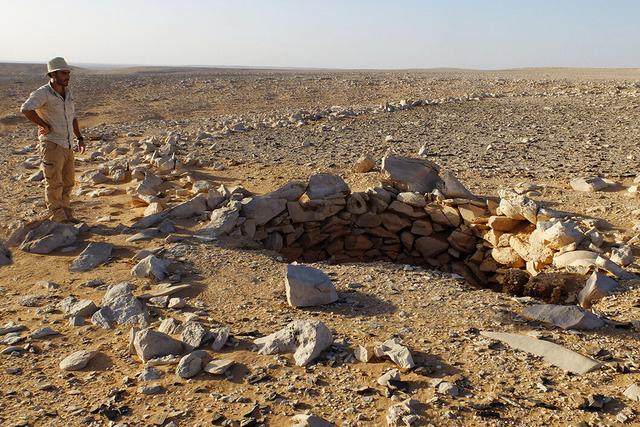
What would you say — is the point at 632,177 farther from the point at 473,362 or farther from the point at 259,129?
the point at 259,129

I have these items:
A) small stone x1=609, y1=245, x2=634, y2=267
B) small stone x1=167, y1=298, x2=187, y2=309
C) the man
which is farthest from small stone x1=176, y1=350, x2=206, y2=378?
small stone x1=609, y1=245, x2=634, y2=267

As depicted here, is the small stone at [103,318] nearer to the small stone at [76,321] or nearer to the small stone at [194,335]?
the small stone at [76,321]

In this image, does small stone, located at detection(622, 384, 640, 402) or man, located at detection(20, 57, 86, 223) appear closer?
small stone, located at detection(622, 384, 640, 402)

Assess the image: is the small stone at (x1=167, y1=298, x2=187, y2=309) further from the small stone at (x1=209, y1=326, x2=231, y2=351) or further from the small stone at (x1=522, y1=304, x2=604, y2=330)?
the small stone at (x1=522, y1=304, x2=604, y2=330)

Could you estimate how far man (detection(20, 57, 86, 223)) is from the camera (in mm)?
5582

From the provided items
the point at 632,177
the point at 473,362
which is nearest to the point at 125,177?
the point at 473,362

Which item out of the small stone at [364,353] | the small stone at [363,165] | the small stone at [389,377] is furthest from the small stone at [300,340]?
the small stone at [363,165]

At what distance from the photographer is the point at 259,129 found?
37.3ft

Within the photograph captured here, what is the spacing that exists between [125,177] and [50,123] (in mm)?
2288

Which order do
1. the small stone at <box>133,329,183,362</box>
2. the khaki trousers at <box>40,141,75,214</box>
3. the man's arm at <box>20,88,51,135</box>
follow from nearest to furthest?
the small stone at <box>133,329,183,362</box>
the man's arm at <box>20,88,51,135</box>
the khaki trousers at <box>40,141,75,214</box>

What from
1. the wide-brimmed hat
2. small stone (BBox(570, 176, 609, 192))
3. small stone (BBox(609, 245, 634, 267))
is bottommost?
small stone (BBox(609, 245, 634, 267))

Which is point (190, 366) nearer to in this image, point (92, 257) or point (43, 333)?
point (43, 333)

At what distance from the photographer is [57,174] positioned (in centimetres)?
596

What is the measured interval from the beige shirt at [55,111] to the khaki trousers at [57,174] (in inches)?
3.3
